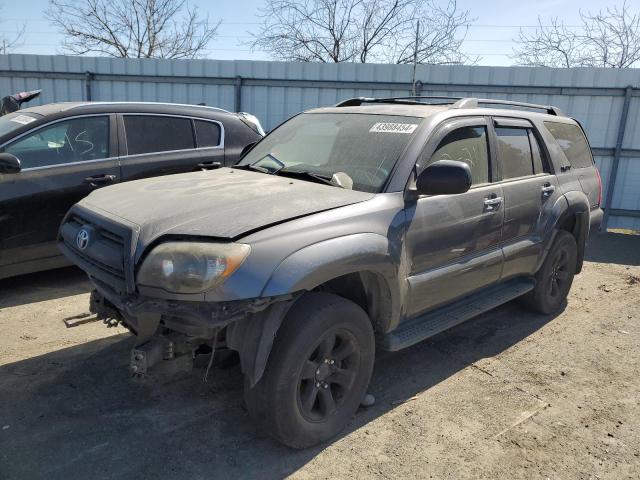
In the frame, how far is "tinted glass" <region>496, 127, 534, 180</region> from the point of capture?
417 centimetres

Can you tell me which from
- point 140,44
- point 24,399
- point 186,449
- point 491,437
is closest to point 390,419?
point 491,437

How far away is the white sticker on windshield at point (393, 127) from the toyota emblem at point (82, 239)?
1964mm

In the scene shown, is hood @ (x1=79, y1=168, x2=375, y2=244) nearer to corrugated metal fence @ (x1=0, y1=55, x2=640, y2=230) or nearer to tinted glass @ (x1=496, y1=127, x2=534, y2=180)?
tinted glass @ (x1=496, y1=127, x2=534, y2=180)

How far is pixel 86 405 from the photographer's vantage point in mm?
3236

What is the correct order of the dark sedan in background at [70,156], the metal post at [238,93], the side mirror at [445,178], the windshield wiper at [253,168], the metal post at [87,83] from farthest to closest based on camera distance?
the metal post at [87,83] → the metal post at [238,93] → the dark sedan in background at [70,156] → the windshield wiper at [253,168] → the side mirror at [445,178]

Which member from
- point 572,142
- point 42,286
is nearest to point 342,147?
point 572,142

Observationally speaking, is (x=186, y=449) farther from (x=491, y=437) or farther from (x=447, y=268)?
(x=447, y=268)

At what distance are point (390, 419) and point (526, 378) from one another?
1240mm

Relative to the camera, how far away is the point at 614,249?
8211mm

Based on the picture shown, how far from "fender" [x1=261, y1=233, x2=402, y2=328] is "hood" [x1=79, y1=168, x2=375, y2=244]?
0.23 metres

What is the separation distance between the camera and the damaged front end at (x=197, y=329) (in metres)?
2.45

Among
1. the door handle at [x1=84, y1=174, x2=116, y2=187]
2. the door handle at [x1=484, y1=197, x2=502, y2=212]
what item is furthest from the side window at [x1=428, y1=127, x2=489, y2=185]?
the door handle at [x1=84, y1=174, x2=116, y2=187]

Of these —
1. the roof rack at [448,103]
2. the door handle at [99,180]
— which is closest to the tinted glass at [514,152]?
the roof rack at [448,103]

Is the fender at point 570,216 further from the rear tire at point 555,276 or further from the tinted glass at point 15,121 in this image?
the tinted glass at point 15,121
